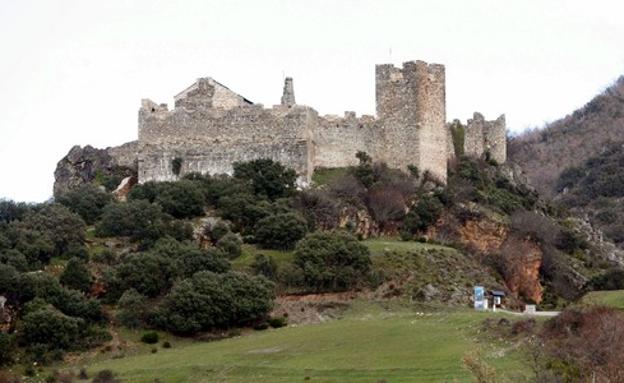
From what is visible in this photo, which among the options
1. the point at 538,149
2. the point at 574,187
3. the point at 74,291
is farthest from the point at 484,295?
the point at 538,149

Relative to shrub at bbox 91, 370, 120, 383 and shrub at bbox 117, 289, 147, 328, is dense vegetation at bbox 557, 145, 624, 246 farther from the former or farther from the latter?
shrub at bbox 91, 370, 120, 383

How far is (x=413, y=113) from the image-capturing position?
76688 millimetres

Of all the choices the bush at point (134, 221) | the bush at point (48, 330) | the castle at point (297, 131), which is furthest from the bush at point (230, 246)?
the bush at point (48, 330)

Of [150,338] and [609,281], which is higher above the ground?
[609,281]

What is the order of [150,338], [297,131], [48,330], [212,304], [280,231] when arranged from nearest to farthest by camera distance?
1. [48,330]
2. [150,338]
3. [212,304]
4. [280,231]
5. [297,131]

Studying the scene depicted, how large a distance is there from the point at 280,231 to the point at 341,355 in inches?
741

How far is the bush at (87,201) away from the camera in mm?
74688

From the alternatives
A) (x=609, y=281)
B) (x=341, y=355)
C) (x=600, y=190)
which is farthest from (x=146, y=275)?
(x=600, y=190)

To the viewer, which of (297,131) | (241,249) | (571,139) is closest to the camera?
(241,249)

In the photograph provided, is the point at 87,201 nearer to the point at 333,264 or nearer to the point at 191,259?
the point at 191,259

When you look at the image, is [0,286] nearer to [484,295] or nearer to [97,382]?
[97,382]

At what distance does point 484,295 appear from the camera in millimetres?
66312

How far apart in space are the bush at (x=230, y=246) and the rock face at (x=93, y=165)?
40.9ft

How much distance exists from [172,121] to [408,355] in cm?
3128
